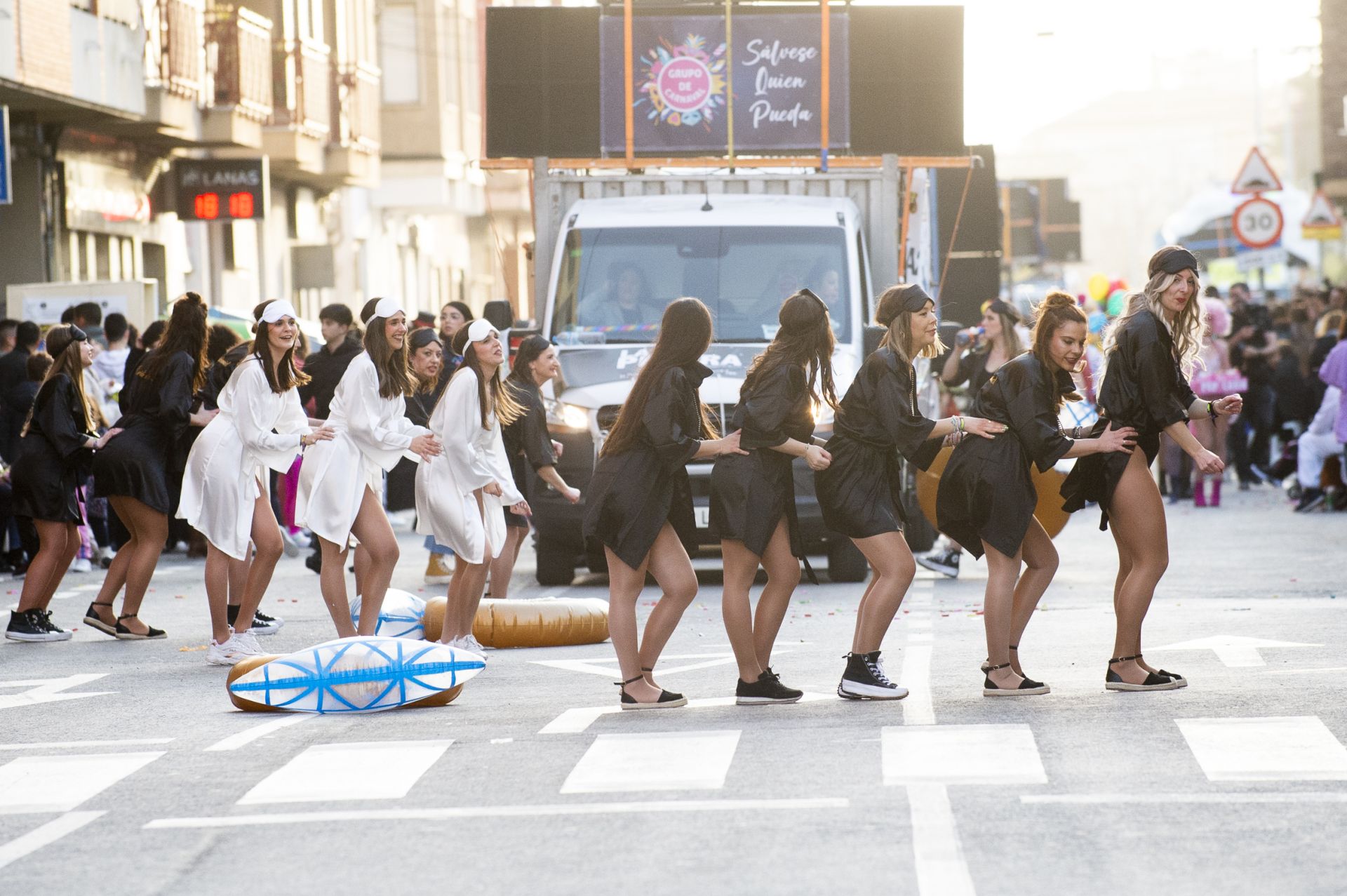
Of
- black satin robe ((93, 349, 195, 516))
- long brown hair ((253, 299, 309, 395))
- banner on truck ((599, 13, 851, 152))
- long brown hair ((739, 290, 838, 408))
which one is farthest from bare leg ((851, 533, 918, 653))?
banner on truck ((599, 13, 851, 152))

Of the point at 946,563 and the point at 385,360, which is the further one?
the point at 946,563

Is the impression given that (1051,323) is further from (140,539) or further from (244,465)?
(140,539)

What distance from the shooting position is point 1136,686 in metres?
9.76

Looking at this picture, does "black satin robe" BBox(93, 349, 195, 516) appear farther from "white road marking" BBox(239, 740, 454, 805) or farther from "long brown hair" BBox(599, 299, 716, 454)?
"white road marking" BBox(239, 740, 454, 805)

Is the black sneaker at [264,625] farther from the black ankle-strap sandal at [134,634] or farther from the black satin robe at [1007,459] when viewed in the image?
the black satin robe at [1007,459]

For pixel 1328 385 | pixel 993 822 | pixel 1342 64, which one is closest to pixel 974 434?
pixel 993 822

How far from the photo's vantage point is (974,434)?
982 centimetres

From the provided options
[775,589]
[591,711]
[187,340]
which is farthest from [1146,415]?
[187,340]

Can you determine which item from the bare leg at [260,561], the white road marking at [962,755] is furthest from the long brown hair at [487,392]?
the white road marking at [962,755]

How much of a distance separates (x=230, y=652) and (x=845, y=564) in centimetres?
535

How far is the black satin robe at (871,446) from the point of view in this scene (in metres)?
9.54

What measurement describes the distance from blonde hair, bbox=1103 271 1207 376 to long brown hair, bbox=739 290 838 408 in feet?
3.67

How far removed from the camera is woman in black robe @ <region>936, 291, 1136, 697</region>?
9.68 metres

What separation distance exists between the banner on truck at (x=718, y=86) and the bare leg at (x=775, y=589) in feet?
28.0
